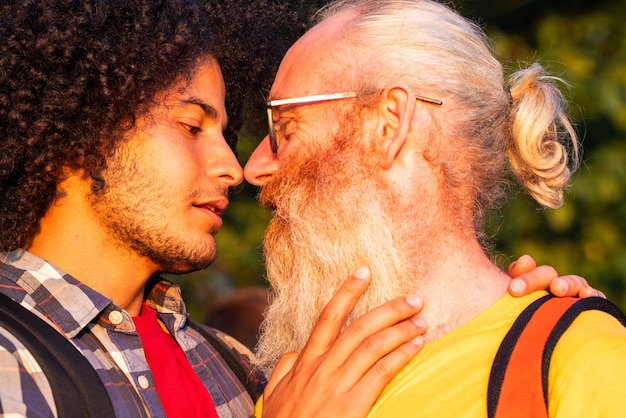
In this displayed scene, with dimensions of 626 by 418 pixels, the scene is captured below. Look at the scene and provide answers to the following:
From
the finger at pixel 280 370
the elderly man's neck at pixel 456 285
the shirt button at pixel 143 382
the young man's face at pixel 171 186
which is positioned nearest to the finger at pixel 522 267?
the elderly man's neck at pixel 456 285

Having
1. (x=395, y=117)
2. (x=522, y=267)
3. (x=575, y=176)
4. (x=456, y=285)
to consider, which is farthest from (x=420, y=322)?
(x=575, y=176)

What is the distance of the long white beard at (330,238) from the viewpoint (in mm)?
2922

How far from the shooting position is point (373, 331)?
8.79 ft

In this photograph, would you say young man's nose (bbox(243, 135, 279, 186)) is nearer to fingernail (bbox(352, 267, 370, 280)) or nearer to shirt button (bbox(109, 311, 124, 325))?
fingernail (bbox(352, 267, 370, 280))

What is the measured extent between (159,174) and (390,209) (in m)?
0.89

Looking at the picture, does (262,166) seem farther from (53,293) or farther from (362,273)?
(53,293)

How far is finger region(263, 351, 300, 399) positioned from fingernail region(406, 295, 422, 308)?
48 cm

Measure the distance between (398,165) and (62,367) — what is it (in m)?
1.26

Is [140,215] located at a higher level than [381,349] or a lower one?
higher

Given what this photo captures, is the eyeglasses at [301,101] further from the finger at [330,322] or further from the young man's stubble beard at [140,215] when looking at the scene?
the finger at [330,322]

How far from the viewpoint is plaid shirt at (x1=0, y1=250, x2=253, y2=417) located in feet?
8.29

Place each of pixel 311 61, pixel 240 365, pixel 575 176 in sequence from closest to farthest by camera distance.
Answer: pixel 311 61
pixel 240 365
pixel 575 176

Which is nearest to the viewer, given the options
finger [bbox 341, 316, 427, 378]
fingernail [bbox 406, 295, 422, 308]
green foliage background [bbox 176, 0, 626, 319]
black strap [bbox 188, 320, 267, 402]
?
finger [bbox 341, 316, 427, 378]

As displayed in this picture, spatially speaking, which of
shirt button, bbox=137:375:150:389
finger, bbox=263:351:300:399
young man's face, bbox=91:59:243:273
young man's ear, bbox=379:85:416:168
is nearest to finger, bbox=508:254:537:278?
young man's ear, bbox=379:85:416:168
